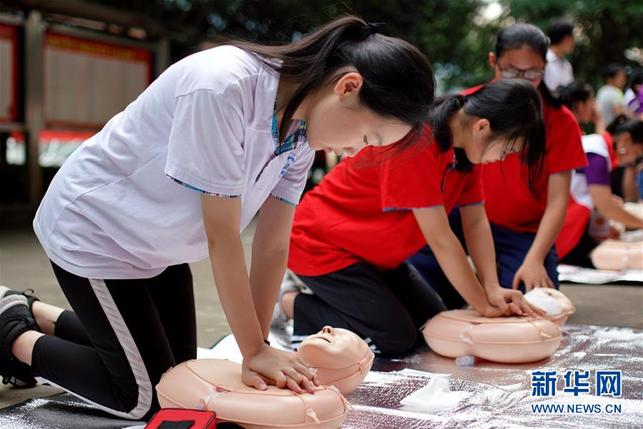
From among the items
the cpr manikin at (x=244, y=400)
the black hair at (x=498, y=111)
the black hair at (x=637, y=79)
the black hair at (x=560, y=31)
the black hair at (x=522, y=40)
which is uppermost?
the black hair at (x=522, y=40)

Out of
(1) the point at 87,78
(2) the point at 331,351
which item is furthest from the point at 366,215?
(1) the point at 87,78

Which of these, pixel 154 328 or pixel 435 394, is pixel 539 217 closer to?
pixel 435 394

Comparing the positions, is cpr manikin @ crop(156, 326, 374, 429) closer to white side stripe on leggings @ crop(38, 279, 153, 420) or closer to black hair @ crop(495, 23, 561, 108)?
white side stripe on leggings @ crop(38, 279, 153, 420)

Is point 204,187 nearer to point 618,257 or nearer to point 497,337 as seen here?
point 497,337

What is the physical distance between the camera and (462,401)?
1735 millimetres

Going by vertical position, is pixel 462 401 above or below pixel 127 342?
below

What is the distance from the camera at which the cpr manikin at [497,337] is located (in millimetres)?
2018

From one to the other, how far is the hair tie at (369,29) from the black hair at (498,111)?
58cm

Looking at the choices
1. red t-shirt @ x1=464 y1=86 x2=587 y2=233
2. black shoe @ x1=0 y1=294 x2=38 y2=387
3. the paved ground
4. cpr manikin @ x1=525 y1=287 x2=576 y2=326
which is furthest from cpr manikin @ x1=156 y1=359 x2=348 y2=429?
red t-shirt @ x1=464 y1=86 x2=587 y2=233

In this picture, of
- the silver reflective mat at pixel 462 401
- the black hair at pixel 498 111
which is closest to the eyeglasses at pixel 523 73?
the black hair at pixel 498 111

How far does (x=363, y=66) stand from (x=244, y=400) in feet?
2.06

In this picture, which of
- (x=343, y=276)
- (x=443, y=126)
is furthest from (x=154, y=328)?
(x=443, y=126)

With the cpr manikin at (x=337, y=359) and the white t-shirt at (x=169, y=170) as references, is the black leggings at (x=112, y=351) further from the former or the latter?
the cpr manikin at (x=337, y=359)

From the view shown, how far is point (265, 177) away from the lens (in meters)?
1.48
